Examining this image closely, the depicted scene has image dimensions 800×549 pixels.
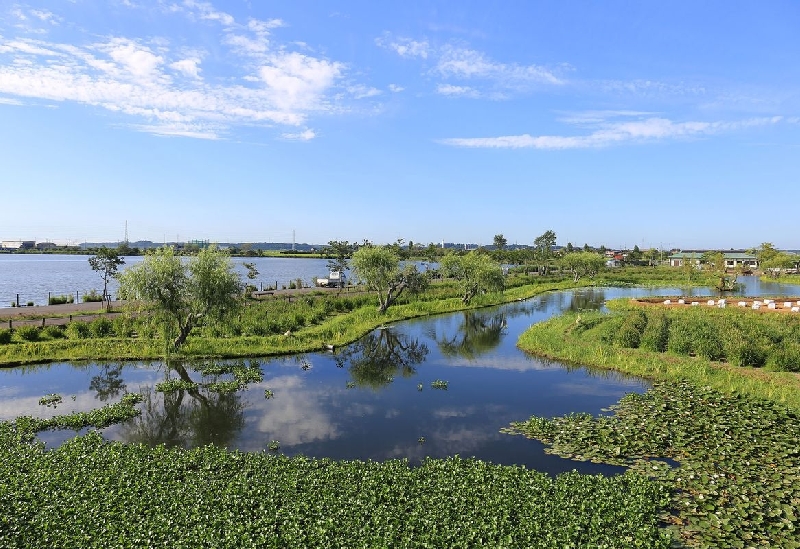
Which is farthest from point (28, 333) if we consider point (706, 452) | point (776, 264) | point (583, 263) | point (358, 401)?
point (776, 264)

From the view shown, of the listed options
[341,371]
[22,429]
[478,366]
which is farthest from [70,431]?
[478,366]

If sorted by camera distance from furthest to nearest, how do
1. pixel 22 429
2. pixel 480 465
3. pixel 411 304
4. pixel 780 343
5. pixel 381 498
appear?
pixel 411 304 → pixel 780 343 → pixel 22 429 → pixel 480 465 → pixel 381 498

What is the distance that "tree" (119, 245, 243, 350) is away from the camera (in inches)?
1071

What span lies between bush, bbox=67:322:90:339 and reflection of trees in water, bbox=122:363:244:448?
13.2m

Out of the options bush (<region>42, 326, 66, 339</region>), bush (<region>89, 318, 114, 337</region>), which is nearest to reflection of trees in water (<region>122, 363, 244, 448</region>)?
bush (<region>89, 318, 114, 337</region>)

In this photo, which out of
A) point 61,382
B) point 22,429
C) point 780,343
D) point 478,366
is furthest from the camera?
point 478,366

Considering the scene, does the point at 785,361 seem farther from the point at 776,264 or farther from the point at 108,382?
the point at 776,264

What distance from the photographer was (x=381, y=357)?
32312 millimetres

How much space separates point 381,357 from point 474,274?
26971 millimetres

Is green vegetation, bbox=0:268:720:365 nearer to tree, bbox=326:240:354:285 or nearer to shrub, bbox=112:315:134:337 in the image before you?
shrub, bbox=112:315:134:337

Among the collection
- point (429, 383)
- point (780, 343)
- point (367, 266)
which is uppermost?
point (367, 266)

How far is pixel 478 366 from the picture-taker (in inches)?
1169

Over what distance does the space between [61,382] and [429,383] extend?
64.7 ft

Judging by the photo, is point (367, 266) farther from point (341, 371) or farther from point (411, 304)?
point (341, 371)
